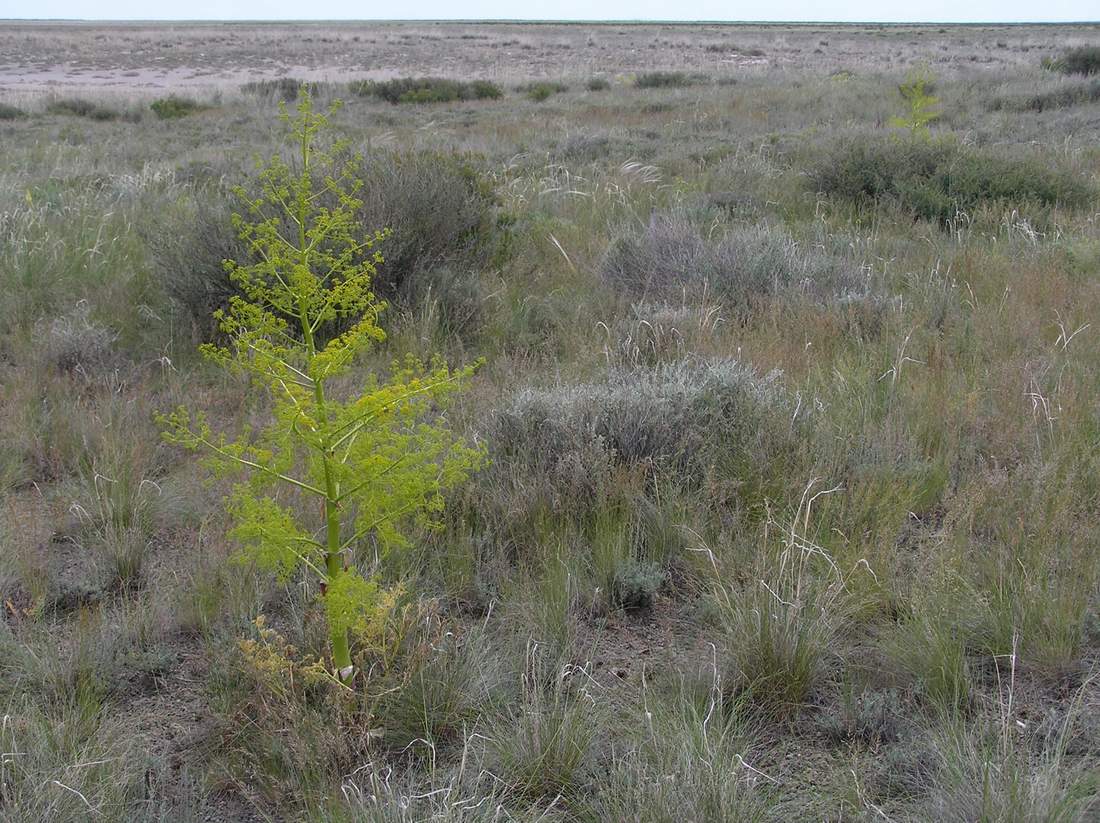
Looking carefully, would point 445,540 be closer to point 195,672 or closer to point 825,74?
point 195,672

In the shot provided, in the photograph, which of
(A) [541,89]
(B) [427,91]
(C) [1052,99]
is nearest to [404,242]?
(C) [1052,99]

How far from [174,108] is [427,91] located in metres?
6.51

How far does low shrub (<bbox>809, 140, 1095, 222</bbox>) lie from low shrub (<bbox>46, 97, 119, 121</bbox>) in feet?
64.3

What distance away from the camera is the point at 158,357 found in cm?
524

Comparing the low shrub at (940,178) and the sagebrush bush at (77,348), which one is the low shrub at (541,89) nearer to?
the low shrub at (940,178)

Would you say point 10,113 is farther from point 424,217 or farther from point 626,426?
point 626,426

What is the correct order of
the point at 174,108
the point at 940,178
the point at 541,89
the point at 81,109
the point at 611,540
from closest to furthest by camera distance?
the point at 611,540 → the point at 940,178 → the point at 174,108 → the point at 81,109 → the point at 541,89

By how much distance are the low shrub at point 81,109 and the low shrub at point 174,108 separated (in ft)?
3.23

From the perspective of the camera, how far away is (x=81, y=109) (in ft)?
76.2

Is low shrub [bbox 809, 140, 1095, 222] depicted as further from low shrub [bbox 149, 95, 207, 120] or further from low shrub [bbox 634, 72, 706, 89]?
low shrub [bbox 634, 72, 706, 89]

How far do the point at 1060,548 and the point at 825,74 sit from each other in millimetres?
28328

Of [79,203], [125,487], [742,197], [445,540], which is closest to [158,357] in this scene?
[125,487]

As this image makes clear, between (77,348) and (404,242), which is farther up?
(404,242)

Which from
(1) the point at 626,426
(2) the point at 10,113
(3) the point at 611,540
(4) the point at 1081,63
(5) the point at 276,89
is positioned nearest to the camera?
(3) the point at 611,540
